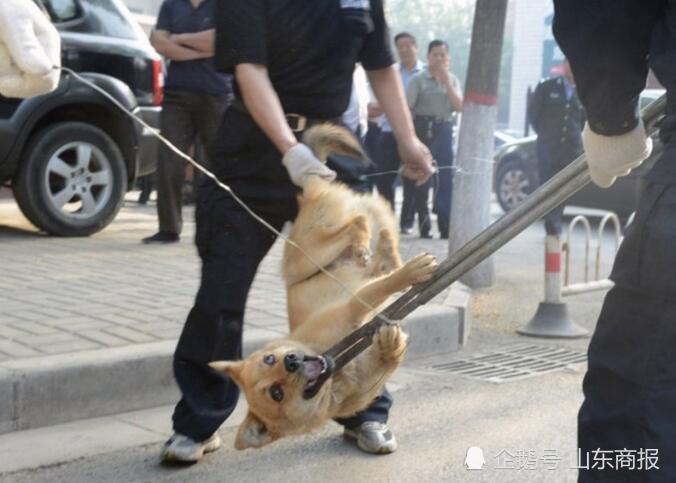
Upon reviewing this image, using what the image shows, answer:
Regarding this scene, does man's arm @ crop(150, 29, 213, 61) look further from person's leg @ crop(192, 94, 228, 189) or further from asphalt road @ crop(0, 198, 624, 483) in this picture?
asphalt road @ crop(0, 198, 624, 483)

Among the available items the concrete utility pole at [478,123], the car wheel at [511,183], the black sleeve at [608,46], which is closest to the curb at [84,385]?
the black sleeve at [608,46]

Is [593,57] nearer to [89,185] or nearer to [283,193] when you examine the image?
[283,193]

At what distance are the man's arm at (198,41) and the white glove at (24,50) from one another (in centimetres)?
443

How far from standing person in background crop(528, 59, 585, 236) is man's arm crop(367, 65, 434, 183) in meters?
4.73

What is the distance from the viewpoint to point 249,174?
3.88m

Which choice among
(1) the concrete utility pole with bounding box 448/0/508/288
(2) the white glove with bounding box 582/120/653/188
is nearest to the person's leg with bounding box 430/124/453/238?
(1) the concrete utility pole with bounding box 448/0/508/288

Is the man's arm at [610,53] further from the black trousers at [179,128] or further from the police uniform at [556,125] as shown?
the police uniform at [556,125]

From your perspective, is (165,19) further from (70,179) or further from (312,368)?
(312,368)

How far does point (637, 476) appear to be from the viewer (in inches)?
86.0

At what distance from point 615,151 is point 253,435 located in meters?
1.45

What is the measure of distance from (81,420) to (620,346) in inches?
115

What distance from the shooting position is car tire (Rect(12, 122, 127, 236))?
26.8 feet

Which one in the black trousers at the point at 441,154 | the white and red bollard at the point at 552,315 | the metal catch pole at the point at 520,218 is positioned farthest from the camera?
the black trousers at the point at 441,154

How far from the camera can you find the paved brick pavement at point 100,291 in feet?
16.8
